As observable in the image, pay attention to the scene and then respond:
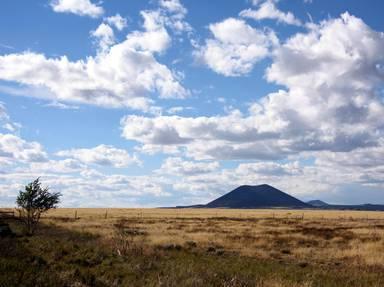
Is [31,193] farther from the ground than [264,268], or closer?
farther from the ground

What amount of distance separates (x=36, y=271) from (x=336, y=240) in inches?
1000

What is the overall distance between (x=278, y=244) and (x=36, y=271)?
20.4m

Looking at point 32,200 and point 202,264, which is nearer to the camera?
point 202,264

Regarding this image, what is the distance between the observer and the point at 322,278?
58.2 ft

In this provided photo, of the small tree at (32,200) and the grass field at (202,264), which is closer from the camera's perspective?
the grass field at (202,264)

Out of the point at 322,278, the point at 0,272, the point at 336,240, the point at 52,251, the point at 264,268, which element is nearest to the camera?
the point at 0,272

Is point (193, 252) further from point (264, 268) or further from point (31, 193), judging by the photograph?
point (31, 193)

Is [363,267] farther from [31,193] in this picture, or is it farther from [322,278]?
[31,193]

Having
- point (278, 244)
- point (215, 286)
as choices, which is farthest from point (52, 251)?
point (278, 244)

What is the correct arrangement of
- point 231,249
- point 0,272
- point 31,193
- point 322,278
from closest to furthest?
point 0,272, point 322,278, point 231,249, point 31,193

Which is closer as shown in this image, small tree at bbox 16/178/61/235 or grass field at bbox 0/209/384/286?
grass field at bbox 0/209/384/286

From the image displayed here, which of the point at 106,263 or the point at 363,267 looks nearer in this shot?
the point at 106,263

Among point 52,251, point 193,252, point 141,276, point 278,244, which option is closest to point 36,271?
point 141,276

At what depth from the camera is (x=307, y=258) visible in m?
25.5
